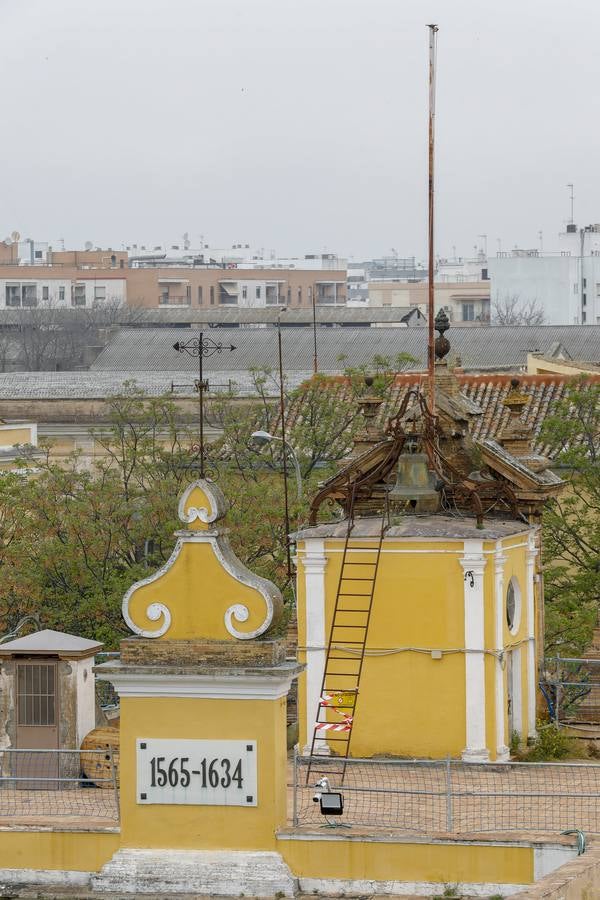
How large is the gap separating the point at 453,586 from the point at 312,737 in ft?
6.74

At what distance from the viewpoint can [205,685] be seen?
17844 millimetres

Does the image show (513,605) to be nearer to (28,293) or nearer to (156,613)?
(156,613)

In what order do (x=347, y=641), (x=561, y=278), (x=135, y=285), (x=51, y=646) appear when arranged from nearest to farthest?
(x=51, y=646) < (x=347, y=641) < (x=561, y=278) < (x=135, y=285)

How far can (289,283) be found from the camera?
651 ft

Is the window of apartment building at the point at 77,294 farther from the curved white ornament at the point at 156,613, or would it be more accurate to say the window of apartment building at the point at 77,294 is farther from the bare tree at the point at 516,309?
the curved white ornament at the point at 156,613

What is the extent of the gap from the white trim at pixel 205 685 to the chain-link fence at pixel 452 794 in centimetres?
99

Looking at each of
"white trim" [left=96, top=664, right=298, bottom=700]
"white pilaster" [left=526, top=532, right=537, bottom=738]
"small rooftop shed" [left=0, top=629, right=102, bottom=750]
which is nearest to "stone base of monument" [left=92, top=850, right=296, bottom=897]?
"white trim" [left=96, top=664, right=298, bottom=700]

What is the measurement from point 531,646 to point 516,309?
477 ft

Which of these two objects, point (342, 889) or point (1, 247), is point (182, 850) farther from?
point (1, 247)

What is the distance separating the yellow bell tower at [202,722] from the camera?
58.2 ft

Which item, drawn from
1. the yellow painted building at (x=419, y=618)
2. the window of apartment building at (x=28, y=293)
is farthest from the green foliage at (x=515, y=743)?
the window of apartment building at (x=28, y=293)

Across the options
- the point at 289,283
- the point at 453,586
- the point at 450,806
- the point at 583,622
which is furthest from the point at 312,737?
the point at 289,283

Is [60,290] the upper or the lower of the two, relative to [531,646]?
upper

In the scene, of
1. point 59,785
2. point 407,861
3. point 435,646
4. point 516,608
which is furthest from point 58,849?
point 516,608
